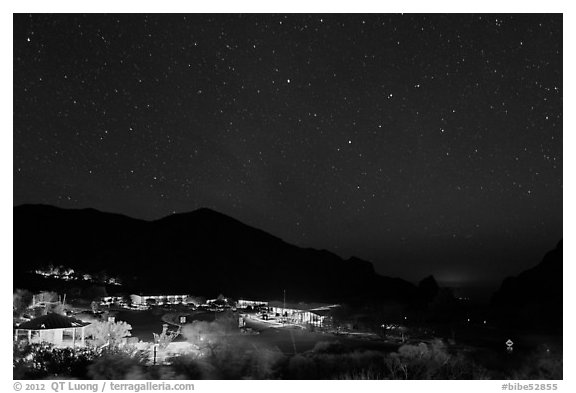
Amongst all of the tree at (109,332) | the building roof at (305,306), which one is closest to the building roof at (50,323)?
the tree at (109,332)

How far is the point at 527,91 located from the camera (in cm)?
560

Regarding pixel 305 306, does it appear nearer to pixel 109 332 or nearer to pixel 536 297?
pixel 109 332

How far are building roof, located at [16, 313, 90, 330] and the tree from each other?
0.22 m

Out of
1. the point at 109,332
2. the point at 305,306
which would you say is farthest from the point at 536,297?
the point at 109,332

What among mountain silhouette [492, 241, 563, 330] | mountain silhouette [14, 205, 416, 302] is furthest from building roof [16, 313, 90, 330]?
mountain silhouette [492, 241, 563, 330]

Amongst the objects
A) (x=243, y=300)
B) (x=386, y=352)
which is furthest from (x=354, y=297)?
(x=386, y=352)

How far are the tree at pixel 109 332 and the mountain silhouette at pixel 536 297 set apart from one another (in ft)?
18.1

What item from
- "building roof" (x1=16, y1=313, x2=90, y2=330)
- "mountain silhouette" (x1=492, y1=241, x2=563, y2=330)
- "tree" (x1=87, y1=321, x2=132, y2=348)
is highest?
"mountain silhouette" (x1=492, y1=241, x2=563, y2=330)

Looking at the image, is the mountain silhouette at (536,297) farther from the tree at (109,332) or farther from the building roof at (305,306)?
the tree at (109,332)

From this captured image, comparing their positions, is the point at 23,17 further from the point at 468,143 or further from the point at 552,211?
the point at 552,211

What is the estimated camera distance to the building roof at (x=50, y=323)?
206 inches

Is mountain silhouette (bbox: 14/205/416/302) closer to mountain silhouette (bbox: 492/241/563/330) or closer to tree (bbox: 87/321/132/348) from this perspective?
mountain silhouette (bbox: 492/241/563/330)

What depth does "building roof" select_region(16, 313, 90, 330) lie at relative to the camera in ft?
17.2

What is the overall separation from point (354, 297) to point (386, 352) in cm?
312
